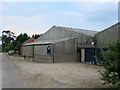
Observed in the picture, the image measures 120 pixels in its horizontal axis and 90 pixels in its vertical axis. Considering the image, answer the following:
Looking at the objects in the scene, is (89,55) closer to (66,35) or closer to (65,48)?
(65,48)

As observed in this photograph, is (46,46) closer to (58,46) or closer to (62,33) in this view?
(58,46)

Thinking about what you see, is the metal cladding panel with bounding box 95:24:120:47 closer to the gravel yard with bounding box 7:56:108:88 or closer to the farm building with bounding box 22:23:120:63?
the farm building with bounding box 22:23:120:63

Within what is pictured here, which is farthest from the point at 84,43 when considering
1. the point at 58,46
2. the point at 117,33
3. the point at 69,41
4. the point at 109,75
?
the point at 109,75

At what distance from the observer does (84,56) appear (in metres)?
25.9

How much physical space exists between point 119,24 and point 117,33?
1.16m

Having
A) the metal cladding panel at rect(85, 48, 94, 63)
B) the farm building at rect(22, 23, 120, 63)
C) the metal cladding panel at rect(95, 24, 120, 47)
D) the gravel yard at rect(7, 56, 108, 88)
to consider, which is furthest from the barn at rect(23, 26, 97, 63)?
the gravel yard at rect(7, 56, 108, 88)

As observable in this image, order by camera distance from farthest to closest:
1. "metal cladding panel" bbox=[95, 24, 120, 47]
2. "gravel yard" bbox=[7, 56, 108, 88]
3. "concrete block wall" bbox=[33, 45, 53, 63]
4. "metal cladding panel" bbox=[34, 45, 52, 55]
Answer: "metal cladding panel" bbox=[34, 45, 52, 55] < "concrete block wall" bbox=[33, 45, 53, 63] < "metal cladding panel" bbox=[95, 24, 120, 47] < "gravel yard" bbox=[7, 56, 108, 88]

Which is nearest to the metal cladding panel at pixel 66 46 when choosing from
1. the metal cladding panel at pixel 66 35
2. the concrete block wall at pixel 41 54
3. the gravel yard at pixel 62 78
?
the metal cladding panel at pixel 66 35

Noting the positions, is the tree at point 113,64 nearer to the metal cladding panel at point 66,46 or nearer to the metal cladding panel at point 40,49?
the metal cladding panel at point 66,46

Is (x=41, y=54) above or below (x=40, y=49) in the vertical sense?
below

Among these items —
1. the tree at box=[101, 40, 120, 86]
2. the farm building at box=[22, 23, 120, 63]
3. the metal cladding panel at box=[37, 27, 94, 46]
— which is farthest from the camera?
the metal cladding panel at box=[37, 27, 94, 46]

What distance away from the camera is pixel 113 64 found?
25.8 ft

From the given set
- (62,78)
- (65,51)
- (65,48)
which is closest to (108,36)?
(65,48)

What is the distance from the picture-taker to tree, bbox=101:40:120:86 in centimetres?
788
